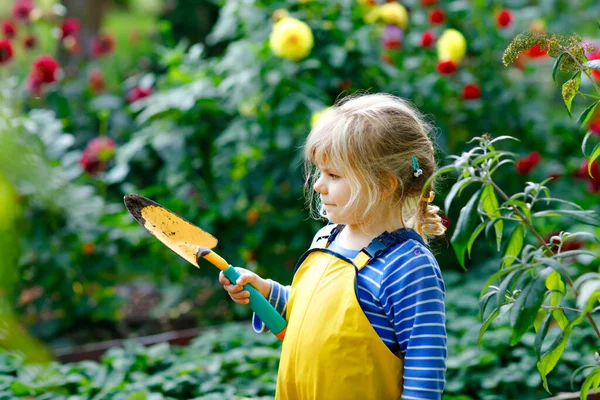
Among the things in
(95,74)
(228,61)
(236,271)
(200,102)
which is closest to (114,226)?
(200,102)

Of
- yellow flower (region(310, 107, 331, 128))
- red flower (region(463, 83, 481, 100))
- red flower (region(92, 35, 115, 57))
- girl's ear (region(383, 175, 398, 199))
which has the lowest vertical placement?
girl's ear (region(383, 175, 398, 199))

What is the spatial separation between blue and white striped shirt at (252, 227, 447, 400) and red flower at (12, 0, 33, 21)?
328 cm

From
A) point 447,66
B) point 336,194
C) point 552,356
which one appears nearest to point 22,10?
point 447,66

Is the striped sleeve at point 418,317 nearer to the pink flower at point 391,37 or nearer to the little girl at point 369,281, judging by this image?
the little girl at point 369,281

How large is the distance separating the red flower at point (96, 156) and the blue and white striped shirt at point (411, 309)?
92.1 inches

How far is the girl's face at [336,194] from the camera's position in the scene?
1.48 meters

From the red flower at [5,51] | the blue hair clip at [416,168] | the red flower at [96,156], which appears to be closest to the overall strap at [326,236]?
the blue hair clip at [416,168]

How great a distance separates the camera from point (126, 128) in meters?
4.39

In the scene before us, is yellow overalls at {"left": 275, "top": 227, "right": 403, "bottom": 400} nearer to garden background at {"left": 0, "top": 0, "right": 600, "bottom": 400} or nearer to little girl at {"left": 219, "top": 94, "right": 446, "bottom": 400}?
little girl at {"left": 219, "top": 94, "right": 446, "bottom": 400}

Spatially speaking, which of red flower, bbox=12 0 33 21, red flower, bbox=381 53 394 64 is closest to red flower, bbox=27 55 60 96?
red flower, bbox=12 0 33 21

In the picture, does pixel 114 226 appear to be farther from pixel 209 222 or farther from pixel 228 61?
pixel 228 61

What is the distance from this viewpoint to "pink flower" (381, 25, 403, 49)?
3824mm

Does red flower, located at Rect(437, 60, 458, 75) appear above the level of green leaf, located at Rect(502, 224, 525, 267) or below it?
above

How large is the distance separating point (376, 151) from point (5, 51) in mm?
2706
